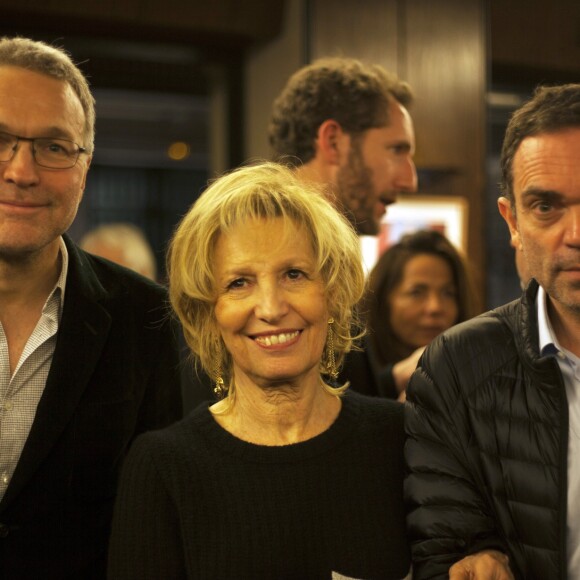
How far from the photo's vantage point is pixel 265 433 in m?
1.97

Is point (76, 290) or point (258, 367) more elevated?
point (76, 290)

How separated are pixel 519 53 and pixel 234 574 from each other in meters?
4.62

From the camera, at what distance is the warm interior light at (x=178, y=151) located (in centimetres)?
996

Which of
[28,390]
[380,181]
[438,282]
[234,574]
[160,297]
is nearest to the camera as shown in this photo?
[234,574]

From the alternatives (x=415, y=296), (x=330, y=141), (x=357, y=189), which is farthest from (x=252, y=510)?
(x=415, y=296)

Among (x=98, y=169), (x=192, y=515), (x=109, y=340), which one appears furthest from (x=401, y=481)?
(x=98, y=169)

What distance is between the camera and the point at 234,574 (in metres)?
1.81

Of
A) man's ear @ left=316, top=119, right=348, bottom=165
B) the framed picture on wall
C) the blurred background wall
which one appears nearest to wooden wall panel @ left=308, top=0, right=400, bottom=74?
the blurred background wall

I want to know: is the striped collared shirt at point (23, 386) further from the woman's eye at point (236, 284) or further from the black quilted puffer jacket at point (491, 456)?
the black quilted puffer jacket at point (491, 456)

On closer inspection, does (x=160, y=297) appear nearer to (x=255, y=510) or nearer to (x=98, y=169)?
(x=255, y=510)

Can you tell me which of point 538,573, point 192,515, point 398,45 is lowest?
point 538,573

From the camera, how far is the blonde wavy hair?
6.43 ft

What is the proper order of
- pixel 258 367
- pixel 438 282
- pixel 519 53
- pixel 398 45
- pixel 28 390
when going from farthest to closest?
1. pixel 519 53
2. pixel 398 45
3. pixel 438 282
4. pixel 28 390
5. pixel 258 367

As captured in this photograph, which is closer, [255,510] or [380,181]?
[255,510]
